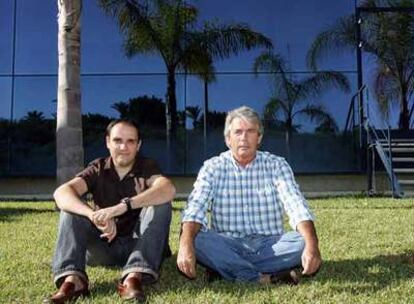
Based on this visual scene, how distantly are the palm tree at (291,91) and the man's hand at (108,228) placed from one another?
10.8 meters

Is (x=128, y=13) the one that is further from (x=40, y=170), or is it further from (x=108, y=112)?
(x=40, y=170)

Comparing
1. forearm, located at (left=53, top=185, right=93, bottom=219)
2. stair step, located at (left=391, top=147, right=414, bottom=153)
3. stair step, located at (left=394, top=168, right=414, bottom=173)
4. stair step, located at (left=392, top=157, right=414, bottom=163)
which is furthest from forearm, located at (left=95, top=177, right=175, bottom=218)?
stair step, located at (left=391, top=147, right=414, bottom=153)

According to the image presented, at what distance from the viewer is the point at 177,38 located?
577 inches

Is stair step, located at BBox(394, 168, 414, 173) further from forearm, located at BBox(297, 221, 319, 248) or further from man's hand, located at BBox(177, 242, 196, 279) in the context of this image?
man's hand, located at BBox(177, 242, 196, 279)

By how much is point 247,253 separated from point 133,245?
0.80m

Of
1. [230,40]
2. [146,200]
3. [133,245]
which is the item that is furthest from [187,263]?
[230,40]

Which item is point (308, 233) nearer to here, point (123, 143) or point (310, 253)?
point (310, 253)

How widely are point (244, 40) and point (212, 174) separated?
11.0 m

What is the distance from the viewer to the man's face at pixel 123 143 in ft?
14.1

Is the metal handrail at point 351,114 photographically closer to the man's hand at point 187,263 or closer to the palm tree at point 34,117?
the palm tree at point 34,117

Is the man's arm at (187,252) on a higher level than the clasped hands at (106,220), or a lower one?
lower

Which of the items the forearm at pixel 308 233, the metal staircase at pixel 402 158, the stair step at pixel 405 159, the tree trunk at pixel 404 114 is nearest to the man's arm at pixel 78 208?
the forearm at pixel 308 233

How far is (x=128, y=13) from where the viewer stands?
1404 centimetres

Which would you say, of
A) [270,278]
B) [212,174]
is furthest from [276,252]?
[212,174]
